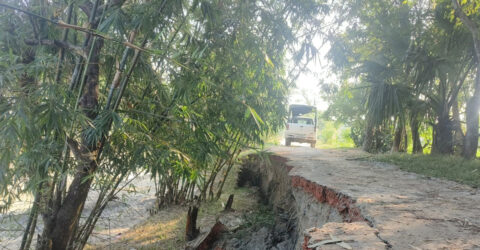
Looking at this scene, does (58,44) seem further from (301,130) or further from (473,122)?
(301,130)

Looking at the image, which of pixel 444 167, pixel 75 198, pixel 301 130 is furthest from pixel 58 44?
pixel 301 130

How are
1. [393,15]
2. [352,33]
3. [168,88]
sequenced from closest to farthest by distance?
[168,88] < [393,15] < [352,33]

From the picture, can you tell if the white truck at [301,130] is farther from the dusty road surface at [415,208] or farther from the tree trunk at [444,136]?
the dusty road surface at [415,208]

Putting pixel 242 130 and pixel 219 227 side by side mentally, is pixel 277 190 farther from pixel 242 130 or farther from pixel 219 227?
pixel 242 130

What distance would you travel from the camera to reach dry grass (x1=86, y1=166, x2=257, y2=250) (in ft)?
14.7

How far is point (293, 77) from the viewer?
4707 mm

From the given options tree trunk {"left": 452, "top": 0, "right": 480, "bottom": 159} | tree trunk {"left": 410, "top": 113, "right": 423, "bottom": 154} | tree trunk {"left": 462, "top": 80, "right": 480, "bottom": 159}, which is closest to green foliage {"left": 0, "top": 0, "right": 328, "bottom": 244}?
tree trunk {"left": 452, "top": 0, "right": 480, "bottom": 159}

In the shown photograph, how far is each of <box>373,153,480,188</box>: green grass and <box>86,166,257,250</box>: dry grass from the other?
282cm

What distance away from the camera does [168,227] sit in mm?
5109

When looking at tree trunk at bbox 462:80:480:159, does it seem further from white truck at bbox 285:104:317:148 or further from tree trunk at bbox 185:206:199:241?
white truck at bbox 285:104:317:148

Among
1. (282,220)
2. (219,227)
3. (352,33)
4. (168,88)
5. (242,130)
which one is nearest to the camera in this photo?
(168,88)

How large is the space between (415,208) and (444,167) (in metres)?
2.82

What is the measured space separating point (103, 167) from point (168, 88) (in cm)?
111

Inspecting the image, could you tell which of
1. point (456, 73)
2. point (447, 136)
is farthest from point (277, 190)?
point (456, 73)
